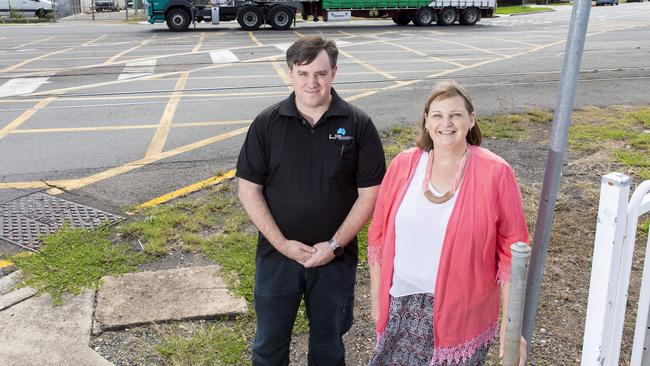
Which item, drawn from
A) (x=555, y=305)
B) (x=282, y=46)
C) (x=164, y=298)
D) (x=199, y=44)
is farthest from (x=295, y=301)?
(x=199, y=44)

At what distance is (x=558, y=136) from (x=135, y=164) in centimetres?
570

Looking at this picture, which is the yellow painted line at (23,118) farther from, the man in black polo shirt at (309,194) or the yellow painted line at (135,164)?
the man in black polo shirt at (309,194)

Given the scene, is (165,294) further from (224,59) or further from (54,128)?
(224,59)

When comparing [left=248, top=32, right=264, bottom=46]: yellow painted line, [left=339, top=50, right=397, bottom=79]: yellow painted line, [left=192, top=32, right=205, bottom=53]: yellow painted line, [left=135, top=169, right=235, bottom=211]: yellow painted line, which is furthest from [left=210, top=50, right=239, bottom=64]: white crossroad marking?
[left=135, top=169, right=235, bottom=211]: yellow painted line

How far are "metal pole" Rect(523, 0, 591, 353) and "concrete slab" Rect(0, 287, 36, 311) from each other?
3.16 meters

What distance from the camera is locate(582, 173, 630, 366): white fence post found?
1817 mm

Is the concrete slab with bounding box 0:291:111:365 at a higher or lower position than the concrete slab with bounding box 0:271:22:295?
lower

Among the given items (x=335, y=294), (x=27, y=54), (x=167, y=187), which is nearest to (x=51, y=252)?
(x=167, y=187)

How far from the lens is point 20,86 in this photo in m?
11.8

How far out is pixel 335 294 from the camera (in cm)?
293

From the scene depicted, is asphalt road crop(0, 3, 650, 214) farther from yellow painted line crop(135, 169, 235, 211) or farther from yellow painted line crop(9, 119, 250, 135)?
yellow painted line crop(135, 169, 235, 211)

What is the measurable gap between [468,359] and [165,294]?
2.23 metres

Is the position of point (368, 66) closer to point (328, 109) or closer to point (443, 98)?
point (328, 109)

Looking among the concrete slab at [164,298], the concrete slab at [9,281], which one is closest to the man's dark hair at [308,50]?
the concrete slab at [164,298]
